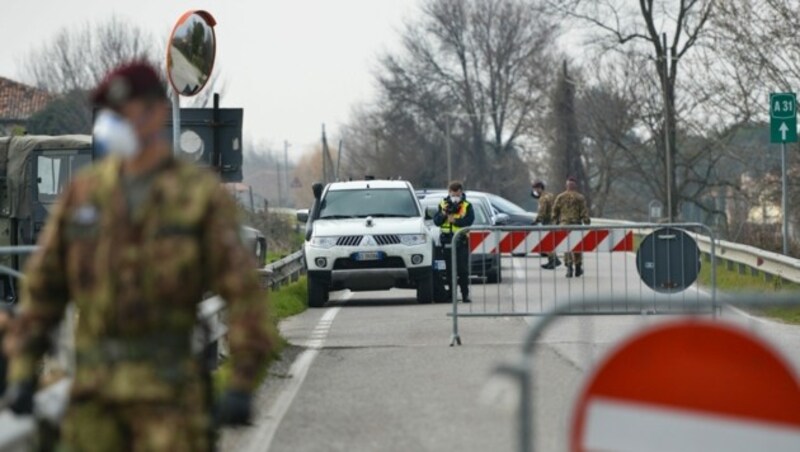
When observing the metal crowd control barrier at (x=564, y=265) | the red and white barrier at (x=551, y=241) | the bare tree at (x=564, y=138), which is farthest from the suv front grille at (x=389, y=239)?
the bare tree at (x=564, y=138)

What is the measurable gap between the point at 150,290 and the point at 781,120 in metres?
21.6

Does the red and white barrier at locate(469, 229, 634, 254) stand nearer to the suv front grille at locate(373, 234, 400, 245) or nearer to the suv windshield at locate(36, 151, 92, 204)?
the suv front grille at locate(373, 234, 400, 245)

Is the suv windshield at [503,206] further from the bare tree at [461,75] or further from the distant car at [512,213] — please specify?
the bare tree at [461,75]

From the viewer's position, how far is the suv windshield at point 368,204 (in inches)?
1037

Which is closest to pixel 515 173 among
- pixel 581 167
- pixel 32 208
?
pixel 581 167

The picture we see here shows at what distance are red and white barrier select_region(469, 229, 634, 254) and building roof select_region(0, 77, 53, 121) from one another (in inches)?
2941

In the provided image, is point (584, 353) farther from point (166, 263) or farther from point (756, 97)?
point (756, 97)

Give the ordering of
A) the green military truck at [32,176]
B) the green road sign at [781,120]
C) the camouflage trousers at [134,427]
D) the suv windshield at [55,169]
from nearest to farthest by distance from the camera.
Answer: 1. the camouflage trousers at [134,427]
2. the green road sign at [781,120]
3. the green military truck at [32,176]
4. the suv windshield at [55,169]

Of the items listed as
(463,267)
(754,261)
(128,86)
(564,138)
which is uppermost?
(564,138)

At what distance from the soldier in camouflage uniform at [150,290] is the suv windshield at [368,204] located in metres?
20.1

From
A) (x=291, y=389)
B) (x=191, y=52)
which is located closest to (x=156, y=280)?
(x=291, y=389)

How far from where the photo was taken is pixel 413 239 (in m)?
25.5

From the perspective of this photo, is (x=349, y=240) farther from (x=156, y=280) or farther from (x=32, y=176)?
(x=156, y=280)

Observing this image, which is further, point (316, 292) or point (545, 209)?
point (545, 209)
